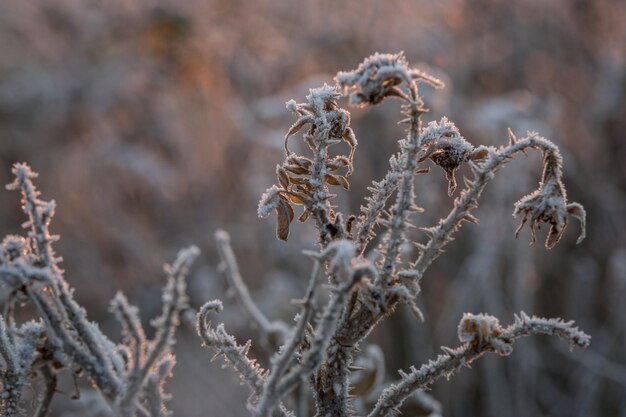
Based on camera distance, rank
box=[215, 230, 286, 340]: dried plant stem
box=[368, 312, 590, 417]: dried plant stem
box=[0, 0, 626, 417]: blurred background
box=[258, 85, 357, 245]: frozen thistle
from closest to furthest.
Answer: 1. box=[368, 312, 590, 417]: dried plant stem
2. box=[258, 85, 357, 245]: frozen thistle
3. box=[215, 230, 286, 340]: dried plant stem
4. box=[0, 0, 626, 417]: blurred background

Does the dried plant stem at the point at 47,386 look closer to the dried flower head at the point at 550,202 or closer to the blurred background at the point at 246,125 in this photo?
the dried flower head at the point at 550,202

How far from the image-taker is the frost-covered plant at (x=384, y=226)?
0.93m

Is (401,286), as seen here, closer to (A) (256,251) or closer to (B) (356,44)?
(A) (256,251)

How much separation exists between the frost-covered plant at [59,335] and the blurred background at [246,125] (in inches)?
113

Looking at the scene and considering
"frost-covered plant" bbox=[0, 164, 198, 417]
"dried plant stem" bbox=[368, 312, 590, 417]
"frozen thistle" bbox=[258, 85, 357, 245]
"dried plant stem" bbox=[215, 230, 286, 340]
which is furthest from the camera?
"dried plant stem" bbox=[215, 230, 286, 340]

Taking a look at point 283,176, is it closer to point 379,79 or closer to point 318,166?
point 318,166

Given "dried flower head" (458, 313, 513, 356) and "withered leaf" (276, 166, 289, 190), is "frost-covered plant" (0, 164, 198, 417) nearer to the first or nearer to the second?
"withered leaf" (276, 166, 289, 190)

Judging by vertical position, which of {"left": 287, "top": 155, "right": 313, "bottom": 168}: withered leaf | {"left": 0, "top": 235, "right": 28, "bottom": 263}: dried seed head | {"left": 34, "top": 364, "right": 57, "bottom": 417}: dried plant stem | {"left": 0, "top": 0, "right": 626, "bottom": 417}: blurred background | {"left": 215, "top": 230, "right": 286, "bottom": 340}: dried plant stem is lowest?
{"left": 34, "top": 364, "right": 57, "bottom": 417}: dried plant stem

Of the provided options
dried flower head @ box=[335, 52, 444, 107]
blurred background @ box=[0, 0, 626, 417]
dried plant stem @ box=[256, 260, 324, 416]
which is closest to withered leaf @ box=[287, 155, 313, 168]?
dried flower head @ box=[335, 52, 444, 107]

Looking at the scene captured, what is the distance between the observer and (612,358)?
373 cm

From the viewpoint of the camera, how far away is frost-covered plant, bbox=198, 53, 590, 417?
0.93 meters

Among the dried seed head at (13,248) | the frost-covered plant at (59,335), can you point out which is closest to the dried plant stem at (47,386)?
the frost-covered plant at (59,335)

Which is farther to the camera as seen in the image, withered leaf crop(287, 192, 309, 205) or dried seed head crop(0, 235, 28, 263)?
withered leaf crop(287, 192, 309, 205)

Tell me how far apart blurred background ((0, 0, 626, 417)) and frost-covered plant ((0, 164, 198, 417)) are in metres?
2.87
